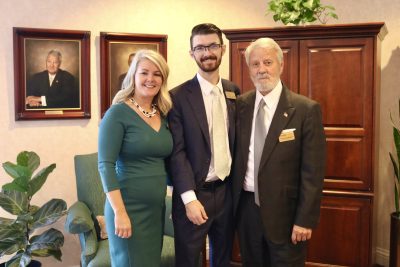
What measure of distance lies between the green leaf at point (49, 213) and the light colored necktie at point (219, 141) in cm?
121

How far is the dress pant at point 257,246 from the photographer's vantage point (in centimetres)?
198

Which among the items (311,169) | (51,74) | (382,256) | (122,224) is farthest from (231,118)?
(382,256)

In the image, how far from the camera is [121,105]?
1.90 metres

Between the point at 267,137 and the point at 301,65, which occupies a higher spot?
the point at 301,65

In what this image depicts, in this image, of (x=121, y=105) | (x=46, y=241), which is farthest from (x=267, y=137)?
(x=46, y=241)

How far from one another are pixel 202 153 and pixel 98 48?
1641 millimetres

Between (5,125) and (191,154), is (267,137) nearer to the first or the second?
(191,154)

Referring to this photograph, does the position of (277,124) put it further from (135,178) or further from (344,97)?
(344,97)

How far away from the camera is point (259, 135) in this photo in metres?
2.00

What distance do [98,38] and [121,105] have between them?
1.51 m

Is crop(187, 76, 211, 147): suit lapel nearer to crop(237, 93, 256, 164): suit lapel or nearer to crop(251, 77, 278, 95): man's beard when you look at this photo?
crop(237, 93, 256, 164): suit lapel

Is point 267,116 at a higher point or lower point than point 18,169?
higher

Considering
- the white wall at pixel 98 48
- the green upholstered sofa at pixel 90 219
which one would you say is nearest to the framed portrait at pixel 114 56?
the white wall at pixel 98 48

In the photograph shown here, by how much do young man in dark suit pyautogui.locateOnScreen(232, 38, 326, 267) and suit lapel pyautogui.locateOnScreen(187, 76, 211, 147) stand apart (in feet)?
0.62
